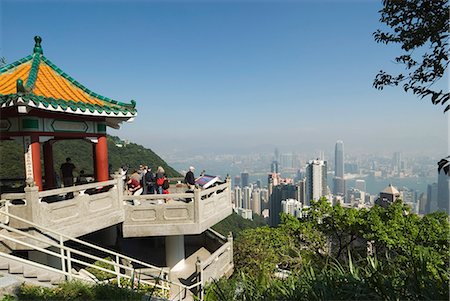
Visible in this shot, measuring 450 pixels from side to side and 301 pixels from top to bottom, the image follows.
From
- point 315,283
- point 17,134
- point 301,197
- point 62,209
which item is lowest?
point 301,197

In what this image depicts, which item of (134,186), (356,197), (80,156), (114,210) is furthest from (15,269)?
(356,197)

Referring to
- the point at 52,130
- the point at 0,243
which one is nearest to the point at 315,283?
the point at 0,243

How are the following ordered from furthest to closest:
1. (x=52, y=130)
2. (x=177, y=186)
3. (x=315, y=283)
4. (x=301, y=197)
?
1. (x=301, y=197)
2. (x=177, y=186)
3. (x=52, y=130)
4. (x=315, y=283)

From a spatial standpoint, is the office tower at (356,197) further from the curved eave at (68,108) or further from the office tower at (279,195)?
the curved eave at (68,108)

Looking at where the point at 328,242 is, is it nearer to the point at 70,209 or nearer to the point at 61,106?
the point at 70,209

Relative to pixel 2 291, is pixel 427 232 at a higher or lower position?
lower

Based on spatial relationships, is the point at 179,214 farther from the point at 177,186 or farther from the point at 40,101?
the point at 177,186

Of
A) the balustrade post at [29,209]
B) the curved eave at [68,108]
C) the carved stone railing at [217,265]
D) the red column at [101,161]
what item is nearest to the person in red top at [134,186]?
the red column at [101,161]
